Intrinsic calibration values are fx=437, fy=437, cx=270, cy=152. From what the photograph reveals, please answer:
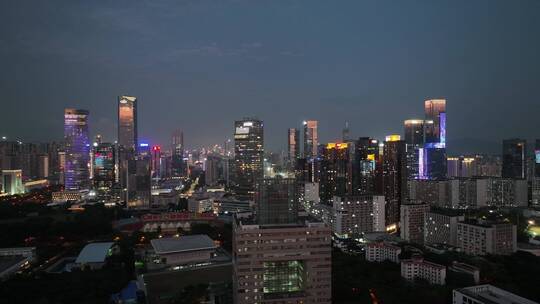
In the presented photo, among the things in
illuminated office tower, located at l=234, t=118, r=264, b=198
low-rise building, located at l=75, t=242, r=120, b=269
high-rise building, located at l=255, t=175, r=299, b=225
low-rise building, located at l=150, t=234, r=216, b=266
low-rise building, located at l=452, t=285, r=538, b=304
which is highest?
illuminated office tower, located at l=234, t=118, r=264, b=198

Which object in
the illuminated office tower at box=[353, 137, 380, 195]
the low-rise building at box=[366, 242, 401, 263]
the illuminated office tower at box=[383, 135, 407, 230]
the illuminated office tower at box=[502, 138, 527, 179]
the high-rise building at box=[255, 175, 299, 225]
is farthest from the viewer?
the illuminated office tower at box=[502, 138, 527, 179]

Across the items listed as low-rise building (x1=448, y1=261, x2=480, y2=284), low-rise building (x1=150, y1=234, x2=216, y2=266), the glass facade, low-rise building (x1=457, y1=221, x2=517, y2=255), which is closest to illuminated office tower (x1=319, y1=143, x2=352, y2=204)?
low-rise building (x1=457, y1=221, x2=517, y2=255)

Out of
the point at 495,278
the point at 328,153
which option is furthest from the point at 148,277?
the point at 328,153

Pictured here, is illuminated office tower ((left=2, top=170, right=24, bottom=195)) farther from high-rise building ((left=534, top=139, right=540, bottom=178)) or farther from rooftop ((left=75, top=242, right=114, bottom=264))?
high-rise building ((left=534, top=139, right=540, bottom=178))

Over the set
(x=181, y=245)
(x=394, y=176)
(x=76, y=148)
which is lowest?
(x=181, y=245)

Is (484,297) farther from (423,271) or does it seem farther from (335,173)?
(335,173)

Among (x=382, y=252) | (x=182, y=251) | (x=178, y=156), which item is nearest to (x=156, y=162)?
(x=178, y=156)
